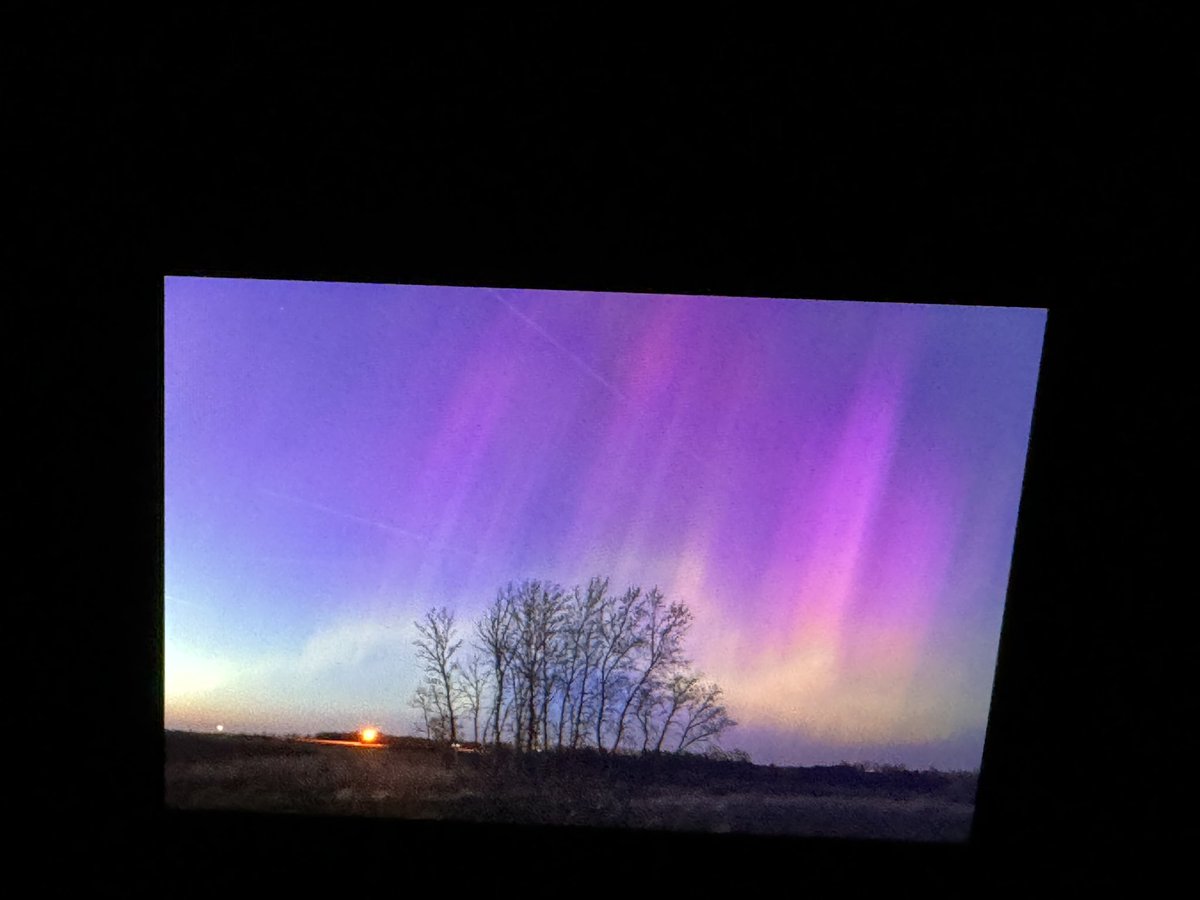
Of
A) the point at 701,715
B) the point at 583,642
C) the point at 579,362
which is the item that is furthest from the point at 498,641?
the point at 579,362

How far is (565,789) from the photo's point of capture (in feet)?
6.47

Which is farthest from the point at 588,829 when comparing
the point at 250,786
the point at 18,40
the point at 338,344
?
the point at 18,40

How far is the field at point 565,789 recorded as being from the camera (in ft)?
6.29

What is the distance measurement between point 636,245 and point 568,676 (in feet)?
3.87

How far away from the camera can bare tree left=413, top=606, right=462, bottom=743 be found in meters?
2.00

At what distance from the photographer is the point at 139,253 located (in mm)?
1828

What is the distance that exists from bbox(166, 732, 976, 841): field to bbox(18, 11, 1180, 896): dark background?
0.06 metres

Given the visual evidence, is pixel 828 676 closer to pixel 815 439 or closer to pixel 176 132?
pixel 815 439

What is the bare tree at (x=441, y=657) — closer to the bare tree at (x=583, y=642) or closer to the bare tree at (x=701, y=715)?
the bare tree at (x=583, y=642)

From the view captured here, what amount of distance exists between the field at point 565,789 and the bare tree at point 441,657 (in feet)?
0.42

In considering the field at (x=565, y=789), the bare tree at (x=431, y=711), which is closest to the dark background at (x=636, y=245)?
the field at (x=565, y=789)

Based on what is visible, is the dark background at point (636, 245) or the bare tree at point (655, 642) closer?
the dark background at point (636, 245)

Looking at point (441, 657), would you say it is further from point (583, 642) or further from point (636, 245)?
point (636, 245)

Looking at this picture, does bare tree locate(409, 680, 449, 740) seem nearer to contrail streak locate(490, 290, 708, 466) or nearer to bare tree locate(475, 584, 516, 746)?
bare tree locate(475, 584, 516, 746)
